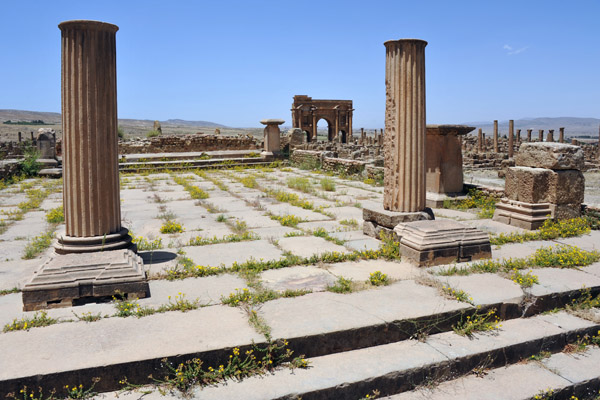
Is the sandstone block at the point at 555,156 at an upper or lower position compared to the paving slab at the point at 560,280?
upper

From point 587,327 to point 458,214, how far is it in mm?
4241

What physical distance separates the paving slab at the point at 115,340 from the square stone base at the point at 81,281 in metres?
0.44

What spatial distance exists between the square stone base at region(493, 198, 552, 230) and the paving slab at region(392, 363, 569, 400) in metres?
3.68

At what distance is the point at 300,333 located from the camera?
3.09 meters

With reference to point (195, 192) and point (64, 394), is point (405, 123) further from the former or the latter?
point (195, 192)

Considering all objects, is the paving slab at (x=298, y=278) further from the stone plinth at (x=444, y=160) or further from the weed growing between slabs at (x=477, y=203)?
the stone plinth at (x=444, y=160)

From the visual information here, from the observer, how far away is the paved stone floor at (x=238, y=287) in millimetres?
2920

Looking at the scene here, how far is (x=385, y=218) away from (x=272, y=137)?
1254 centimetres

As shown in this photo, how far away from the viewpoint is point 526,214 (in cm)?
651

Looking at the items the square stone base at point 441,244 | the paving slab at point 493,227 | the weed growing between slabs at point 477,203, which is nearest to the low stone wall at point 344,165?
the weed growing between slabs at point 477,203

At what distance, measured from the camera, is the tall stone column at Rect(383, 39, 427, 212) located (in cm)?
549

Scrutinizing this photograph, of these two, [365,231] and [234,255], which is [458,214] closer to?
[365,231]

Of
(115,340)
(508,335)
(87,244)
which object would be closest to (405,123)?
(508,335)

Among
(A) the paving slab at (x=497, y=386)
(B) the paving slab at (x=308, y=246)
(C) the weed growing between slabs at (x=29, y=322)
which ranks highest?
(B) the paving slab at (x=308, y=246)
